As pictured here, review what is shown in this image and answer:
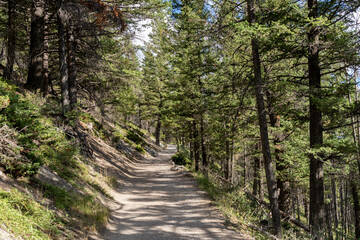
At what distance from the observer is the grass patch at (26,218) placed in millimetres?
3328

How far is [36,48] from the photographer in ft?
32.1

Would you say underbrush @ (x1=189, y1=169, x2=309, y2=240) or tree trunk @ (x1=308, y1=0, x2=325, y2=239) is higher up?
tree trunk @ (x1=308, y1=0, x2=325, y2=239)

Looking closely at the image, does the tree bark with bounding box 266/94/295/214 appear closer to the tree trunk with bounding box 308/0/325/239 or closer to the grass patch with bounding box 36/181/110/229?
the tree trunk with bounding box 308/0/325/239

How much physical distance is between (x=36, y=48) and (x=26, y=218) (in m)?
8.55

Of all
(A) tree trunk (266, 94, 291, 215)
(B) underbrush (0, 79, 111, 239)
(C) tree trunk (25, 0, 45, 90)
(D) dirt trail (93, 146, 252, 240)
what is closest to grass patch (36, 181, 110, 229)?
(B) underbrush (0, 79, 111, 239)

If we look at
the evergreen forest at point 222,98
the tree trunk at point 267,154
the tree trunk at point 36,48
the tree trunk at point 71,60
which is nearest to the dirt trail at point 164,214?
the evergreen forest at point 222,98

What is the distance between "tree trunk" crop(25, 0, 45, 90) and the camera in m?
10.1

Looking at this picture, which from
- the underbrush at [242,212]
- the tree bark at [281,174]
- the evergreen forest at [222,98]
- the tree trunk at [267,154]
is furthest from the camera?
the tree bark at [281,174]

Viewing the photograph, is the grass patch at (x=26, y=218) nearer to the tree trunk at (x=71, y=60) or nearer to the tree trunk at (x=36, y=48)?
the tree trunk at (x=71, y=60)

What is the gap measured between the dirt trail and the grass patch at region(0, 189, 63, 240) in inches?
64.6

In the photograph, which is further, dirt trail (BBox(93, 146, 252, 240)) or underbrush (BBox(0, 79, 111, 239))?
dirt trail (BBox(93, 146, 252, 240))

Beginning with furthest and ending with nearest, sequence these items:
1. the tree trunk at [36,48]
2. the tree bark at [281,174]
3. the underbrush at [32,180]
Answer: the tree bark at [281,174] → the tree trunk at [36,48] → the underbrush at [32,180]

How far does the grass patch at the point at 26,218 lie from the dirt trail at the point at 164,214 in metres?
1.64

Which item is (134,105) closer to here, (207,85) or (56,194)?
(207,85)
